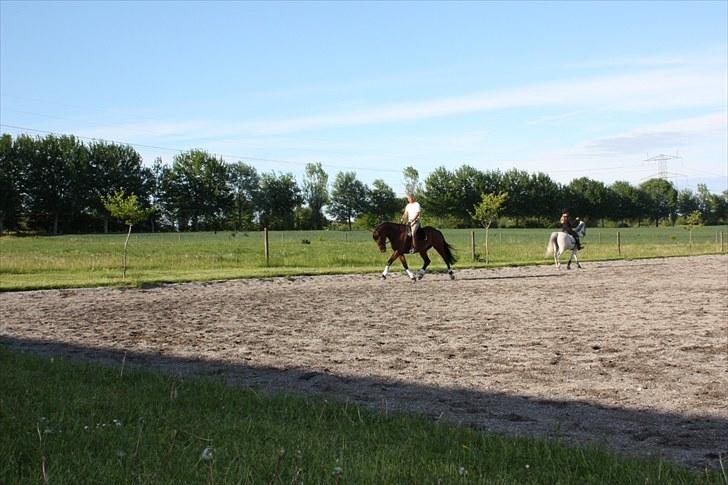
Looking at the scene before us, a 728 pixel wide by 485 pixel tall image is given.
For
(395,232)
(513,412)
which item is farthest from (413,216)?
(513,412)

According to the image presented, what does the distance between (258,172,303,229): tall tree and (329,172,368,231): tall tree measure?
11073 millimetres

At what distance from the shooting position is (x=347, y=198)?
419 ft

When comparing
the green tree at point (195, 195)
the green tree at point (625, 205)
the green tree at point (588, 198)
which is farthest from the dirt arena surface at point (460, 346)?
the green tree at point (625, 205)

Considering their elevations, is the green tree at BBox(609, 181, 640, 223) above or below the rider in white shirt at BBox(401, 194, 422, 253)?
above

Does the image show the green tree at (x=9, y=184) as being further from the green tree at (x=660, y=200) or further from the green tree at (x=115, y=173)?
the green tree at (x=660, y=200)

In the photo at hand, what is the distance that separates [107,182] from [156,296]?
78.2m

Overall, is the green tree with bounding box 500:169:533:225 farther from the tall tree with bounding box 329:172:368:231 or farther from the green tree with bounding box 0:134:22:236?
the green tree with bounding box 0:134:22:236

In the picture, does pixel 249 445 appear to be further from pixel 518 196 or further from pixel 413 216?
pixel 518 196

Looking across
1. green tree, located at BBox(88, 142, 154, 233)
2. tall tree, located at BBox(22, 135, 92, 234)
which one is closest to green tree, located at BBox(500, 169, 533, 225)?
green tree, located at BBox(88, 142, 154, 233)

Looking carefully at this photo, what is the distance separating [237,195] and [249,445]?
4481 inches

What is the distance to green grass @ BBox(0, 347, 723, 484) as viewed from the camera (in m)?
4.16

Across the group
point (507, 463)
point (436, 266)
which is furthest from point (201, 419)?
point (436, 266)

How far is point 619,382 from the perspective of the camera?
8.02 metres

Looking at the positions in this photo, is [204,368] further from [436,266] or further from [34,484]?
[436,266]
